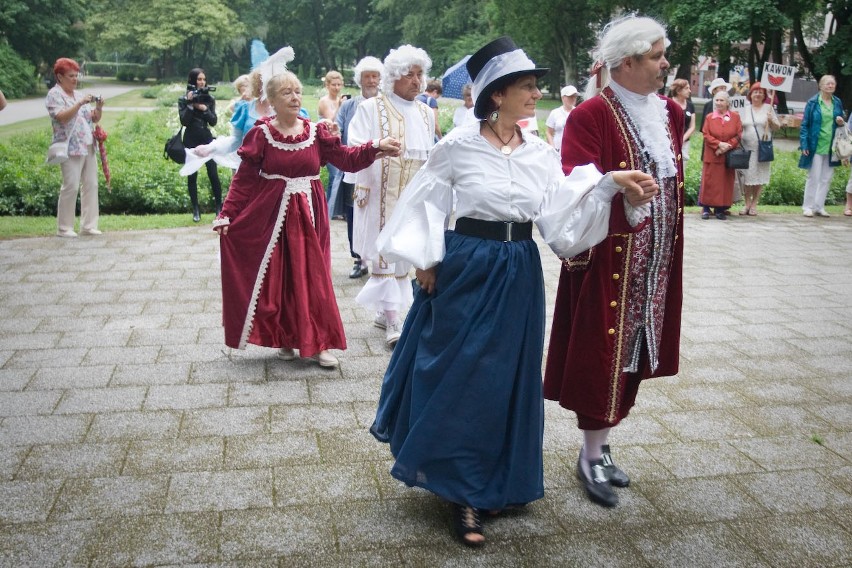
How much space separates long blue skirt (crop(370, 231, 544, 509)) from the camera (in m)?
3.42

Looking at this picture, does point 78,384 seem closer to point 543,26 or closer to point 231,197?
point 231,197

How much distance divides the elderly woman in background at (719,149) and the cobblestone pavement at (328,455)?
5.00m

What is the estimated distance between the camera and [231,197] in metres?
5.35

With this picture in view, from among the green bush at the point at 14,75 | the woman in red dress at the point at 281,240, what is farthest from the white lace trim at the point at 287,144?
the green bush at the point at 14,75

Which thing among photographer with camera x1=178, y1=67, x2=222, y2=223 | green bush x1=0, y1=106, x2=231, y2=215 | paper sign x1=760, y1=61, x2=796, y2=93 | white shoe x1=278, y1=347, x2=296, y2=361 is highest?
paper sign x1=760, y1=61, x2=796, y2=93

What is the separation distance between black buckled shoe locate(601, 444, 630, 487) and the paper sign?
14696 millimetres

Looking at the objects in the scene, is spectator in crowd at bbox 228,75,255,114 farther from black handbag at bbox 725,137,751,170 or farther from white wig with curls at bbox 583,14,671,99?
black handbag at bbox 725,137,751,170

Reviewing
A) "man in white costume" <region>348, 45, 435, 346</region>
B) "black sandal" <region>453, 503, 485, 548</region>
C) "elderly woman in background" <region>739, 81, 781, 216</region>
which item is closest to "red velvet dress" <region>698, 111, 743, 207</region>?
"elderly woman in background" <region>739, 81, 781, 216</region>

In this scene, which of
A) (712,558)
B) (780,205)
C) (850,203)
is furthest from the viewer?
(780,205)

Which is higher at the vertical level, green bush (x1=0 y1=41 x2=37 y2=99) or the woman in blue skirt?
green bush (x1=0 y1=41 x2=37 y2=99)

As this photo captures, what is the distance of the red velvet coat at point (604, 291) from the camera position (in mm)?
3564

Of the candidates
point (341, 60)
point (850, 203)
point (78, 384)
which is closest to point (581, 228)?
point (78, 384)

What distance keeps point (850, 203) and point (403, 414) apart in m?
11.2

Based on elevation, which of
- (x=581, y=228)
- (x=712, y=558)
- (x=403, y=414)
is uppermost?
(x=581, y=228)
